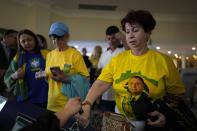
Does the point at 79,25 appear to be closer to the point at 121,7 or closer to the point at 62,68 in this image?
the point at 121,7

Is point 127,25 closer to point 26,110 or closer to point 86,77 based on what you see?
point 86,77

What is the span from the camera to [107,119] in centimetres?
75

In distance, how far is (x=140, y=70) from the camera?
94cm

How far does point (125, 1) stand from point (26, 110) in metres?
4.64

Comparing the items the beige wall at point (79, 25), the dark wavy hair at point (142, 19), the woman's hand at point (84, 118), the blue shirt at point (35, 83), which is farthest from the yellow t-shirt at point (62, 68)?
the beige wall at point (79, 25)

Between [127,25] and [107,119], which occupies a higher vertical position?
[127,25]

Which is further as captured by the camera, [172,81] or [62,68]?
[62,68]

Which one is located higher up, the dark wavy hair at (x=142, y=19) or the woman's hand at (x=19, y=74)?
the dark wavy hair at (x=142, y=19)

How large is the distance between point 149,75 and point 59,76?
781mm

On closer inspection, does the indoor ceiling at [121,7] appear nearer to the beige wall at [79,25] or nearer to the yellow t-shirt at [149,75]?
the beige wall at [79,25]

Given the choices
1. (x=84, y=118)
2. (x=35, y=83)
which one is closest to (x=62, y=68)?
(x=35, y=83)

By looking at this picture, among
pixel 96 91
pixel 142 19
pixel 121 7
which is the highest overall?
pixel 121 7

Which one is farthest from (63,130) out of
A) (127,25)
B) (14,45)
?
(14,45)

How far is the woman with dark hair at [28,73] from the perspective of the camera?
156 centimetres
